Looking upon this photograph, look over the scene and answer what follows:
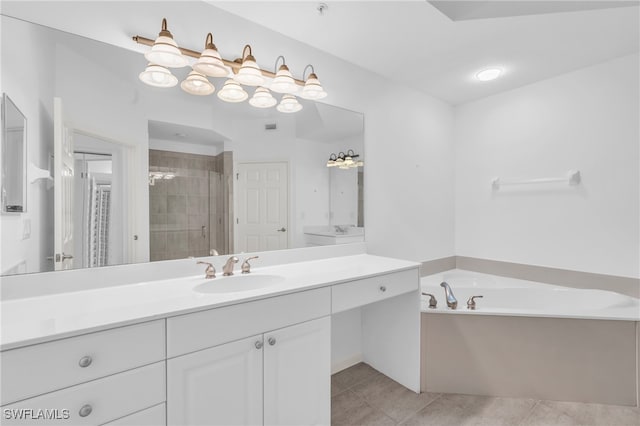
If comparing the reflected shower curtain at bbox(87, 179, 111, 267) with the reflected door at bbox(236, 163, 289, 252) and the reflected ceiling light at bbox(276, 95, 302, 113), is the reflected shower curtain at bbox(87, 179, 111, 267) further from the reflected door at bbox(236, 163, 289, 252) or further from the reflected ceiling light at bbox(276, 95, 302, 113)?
the reflected ceiling light at bbox(276, 95, 302, 113)

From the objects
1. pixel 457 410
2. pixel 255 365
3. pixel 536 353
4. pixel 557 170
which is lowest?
pixel 457 410

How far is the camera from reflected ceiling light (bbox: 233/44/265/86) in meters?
1.62

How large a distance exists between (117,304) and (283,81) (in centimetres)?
141

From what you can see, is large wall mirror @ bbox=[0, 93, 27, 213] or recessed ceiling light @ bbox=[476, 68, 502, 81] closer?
large wall mirror @ bbox=[0, 93, 27, 213]

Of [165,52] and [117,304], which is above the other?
[165,52]

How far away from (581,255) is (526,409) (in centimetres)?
136

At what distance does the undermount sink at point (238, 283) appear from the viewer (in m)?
1.48

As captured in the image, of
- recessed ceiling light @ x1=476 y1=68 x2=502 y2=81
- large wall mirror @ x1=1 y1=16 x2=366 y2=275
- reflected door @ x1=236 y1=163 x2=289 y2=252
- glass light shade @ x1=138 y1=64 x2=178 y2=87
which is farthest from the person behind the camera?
recessed ceiling light @ x1=476 y1=68 x2=502 y2=81

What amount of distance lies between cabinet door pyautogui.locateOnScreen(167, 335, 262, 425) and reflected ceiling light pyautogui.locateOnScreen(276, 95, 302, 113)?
1.37 metres

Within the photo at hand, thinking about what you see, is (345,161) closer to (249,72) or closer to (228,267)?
(249,72)

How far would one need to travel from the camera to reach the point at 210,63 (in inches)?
57.8

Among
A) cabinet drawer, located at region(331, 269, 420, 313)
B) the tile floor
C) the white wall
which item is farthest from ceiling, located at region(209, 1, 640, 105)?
the tile floor

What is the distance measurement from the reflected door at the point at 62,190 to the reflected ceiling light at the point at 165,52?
1.43 ft

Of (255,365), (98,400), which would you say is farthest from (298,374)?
(98,400)
